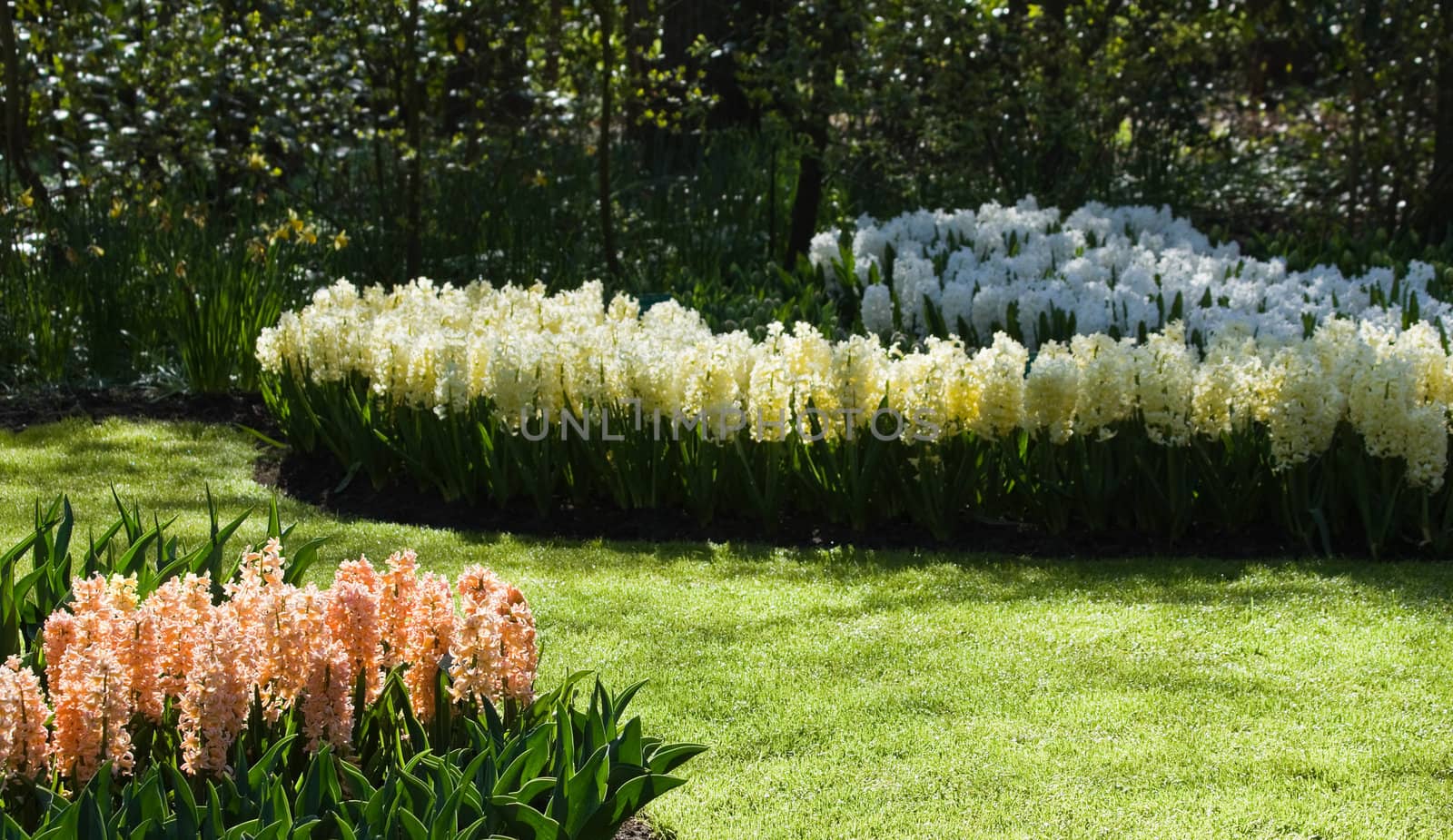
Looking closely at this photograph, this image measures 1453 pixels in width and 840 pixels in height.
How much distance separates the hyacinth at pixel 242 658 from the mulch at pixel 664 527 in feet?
7.48

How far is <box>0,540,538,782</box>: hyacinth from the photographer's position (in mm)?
2578

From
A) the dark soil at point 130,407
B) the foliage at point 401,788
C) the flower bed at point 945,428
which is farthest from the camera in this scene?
the dark soil at point 130,407

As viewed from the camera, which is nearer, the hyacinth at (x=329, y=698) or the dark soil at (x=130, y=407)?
the hyacinth at (x=329, y=698)

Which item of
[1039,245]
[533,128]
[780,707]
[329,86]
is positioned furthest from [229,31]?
[780,707]

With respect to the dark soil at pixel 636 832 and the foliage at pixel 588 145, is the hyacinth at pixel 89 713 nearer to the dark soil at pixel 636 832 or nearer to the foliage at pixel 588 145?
the dark soil at pixel 636 832

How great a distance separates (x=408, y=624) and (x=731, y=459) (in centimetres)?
241

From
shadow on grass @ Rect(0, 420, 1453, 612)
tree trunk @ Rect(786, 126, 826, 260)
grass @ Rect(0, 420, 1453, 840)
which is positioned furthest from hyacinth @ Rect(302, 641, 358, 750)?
tree trunk @ Rect(786, 126, 826, 260)

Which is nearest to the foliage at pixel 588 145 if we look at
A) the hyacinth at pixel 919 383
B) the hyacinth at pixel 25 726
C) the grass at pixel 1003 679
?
the hyacinth at pixel 919 383

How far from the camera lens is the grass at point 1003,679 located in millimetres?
3182

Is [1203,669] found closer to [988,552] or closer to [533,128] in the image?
[988,552]

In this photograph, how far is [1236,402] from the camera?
5105 millimetres

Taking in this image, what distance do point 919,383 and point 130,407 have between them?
12.3ft

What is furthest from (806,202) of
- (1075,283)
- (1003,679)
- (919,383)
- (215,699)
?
(215,699)

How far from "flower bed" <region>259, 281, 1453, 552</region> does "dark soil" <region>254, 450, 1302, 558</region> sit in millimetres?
61
